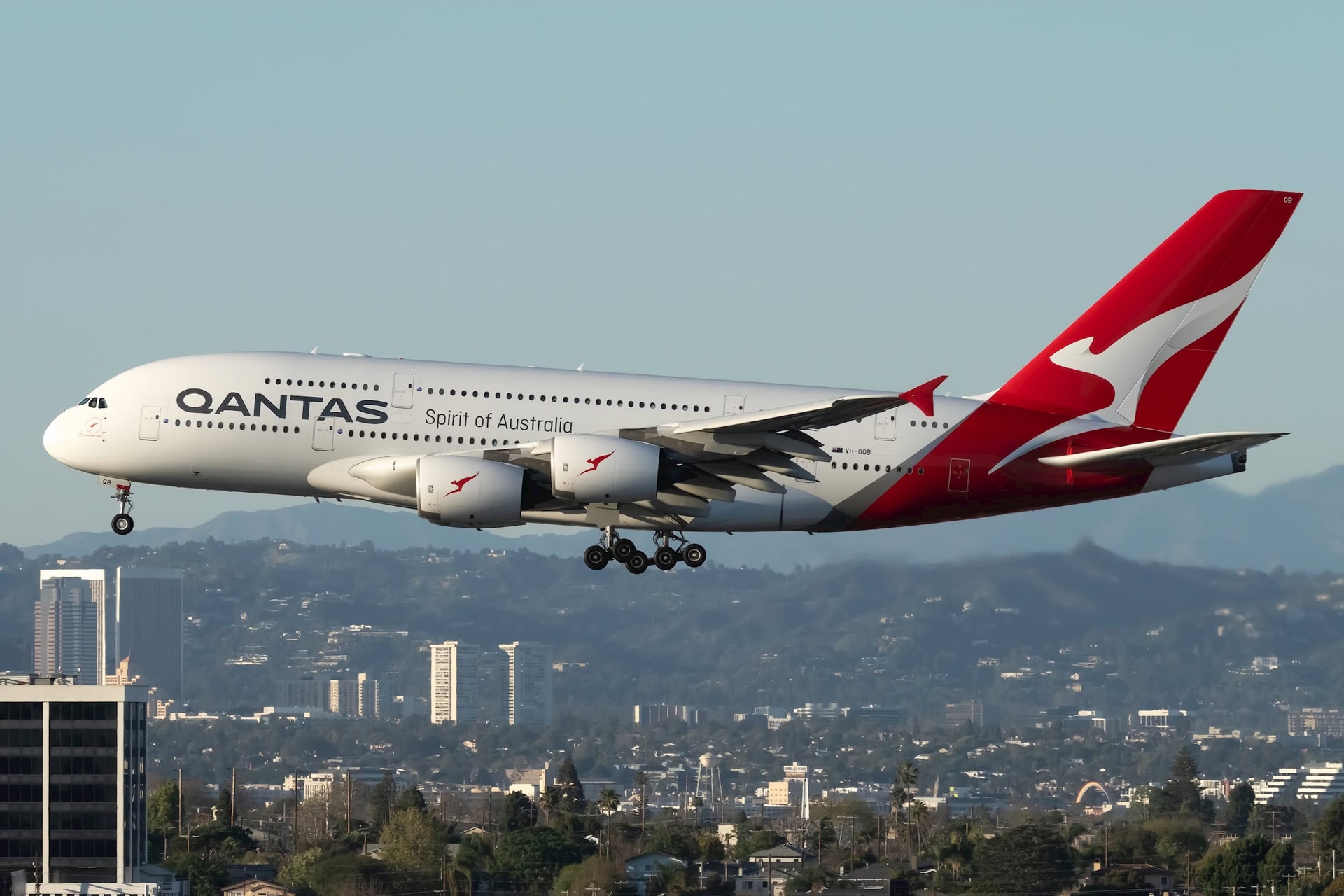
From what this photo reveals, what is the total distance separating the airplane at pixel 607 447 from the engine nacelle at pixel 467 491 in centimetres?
4

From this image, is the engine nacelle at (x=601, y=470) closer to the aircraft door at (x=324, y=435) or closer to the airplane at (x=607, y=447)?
the airplane at (x=607, y=447)

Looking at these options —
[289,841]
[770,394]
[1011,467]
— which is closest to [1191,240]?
[1011,467]

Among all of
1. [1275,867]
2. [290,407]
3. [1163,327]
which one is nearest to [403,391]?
[290,407]

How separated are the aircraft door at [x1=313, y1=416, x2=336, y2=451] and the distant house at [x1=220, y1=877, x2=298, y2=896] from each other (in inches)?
2077

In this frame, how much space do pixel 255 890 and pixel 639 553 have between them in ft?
170

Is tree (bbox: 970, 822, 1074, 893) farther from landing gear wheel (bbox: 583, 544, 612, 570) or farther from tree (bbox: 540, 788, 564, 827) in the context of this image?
landing gear wheel (bbox: 583, 544, 612, 570)

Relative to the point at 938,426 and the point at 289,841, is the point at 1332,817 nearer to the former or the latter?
the point at 289,841

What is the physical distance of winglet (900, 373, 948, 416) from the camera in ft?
135

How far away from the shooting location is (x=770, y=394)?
46.3m

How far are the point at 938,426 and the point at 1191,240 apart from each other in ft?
30.1

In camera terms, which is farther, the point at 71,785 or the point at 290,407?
the point at 71,785

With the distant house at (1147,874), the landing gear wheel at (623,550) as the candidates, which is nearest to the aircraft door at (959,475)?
the landing gear wheel at (623,550)

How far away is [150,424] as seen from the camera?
45906 mm

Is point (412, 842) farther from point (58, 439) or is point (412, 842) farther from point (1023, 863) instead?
point (58, 439)
